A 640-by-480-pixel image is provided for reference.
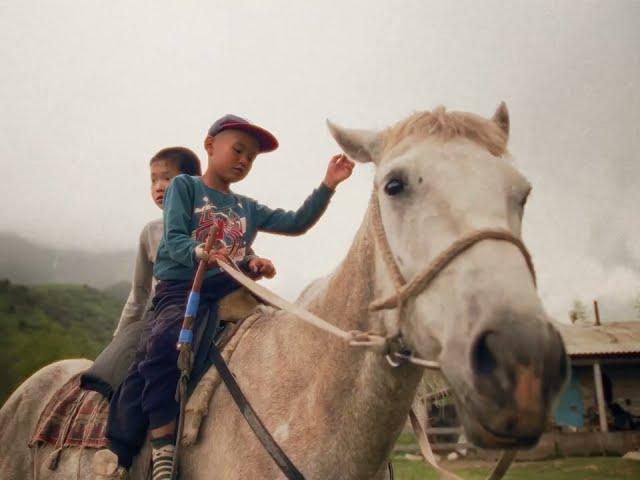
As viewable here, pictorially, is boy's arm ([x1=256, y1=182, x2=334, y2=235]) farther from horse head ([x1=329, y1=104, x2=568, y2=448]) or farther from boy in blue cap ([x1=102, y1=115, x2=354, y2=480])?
horse head ([x1=329, y1=104, x2=568, y2=448])

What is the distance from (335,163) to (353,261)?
1009 mm

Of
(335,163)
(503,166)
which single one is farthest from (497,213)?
(335,163)

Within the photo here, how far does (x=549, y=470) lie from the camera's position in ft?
44.1

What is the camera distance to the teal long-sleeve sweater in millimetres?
2834

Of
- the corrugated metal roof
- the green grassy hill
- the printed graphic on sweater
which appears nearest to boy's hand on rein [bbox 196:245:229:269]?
the printed graphic on sweater

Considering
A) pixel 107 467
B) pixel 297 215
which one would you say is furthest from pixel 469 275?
pixel 107 467

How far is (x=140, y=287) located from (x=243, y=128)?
1770 millimetres

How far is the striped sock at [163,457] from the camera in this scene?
2.47 metres

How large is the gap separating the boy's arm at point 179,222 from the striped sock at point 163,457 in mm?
915

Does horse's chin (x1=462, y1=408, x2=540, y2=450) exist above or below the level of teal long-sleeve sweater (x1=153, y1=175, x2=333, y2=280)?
below

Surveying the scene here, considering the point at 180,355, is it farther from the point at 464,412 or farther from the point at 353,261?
the point at 464,412

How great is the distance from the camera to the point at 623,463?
47.2ft

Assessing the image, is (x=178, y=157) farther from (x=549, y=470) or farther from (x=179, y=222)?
(x=549, y=470)

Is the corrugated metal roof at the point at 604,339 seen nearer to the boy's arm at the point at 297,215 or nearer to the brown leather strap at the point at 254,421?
the boy's arm at the point at 297,215
